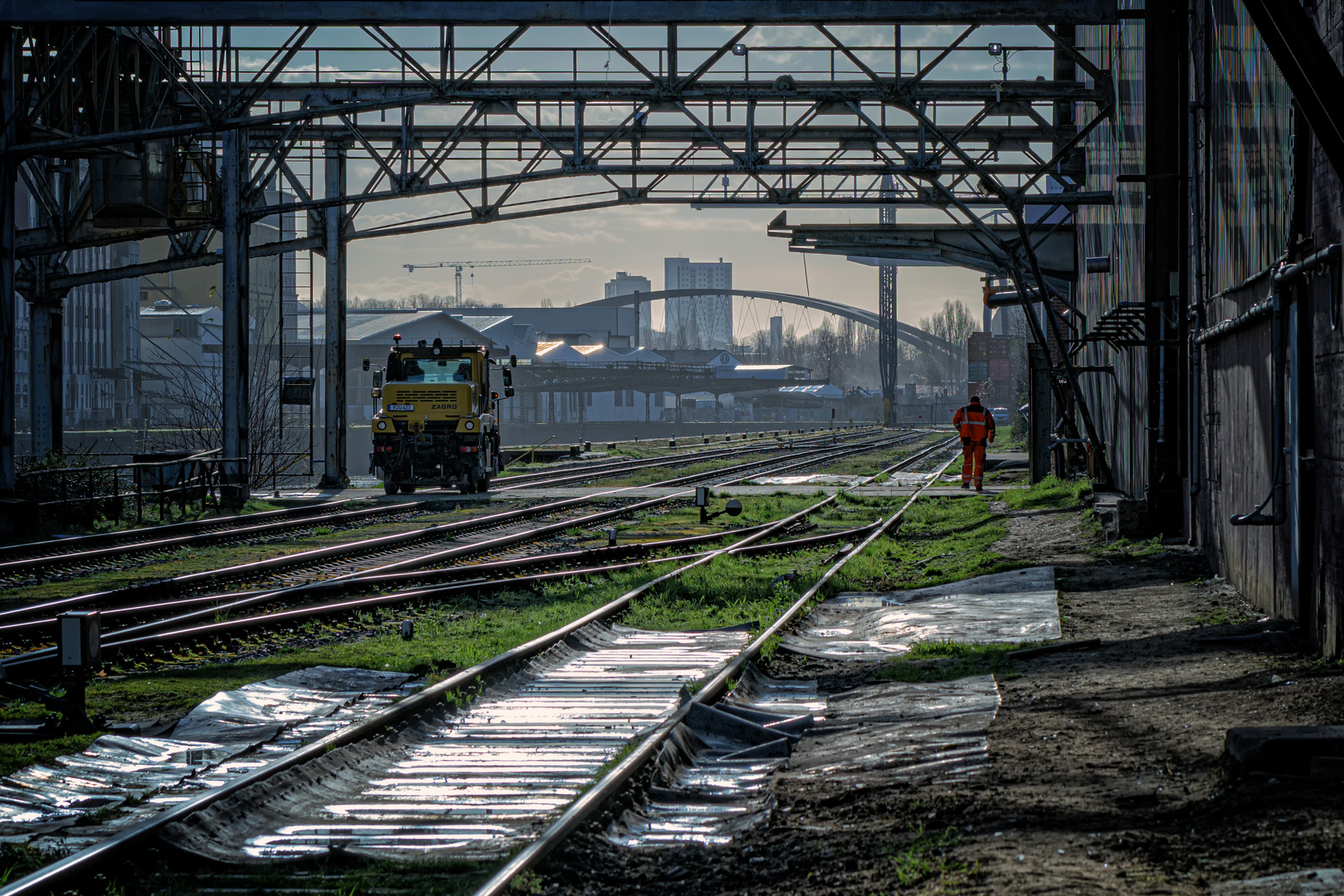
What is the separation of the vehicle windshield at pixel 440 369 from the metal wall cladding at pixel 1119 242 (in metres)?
12.3

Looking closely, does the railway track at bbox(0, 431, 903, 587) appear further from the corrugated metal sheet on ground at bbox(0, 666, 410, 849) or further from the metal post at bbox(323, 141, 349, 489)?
the corrugated metal sheet on ground at bbox(0, 666, 410, 849)

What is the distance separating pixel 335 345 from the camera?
32.0 meters

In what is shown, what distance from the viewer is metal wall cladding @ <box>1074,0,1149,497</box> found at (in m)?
18.3

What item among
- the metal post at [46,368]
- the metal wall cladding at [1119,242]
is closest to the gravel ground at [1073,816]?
the metal wall cladding at [1119,242]

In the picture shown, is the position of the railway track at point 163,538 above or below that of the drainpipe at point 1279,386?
below

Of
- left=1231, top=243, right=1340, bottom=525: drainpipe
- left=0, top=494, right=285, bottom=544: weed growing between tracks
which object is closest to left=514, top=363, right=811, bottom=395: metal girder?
left=0, top=494, right=285, bottom=544: weed growing between tracks

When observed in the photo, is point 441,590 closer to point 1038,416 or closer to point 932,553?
point 932,553

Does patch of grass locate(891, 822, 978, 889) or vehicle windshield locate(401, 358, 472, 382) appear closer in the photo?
patch of grass locate(891, 822, 978, 889)

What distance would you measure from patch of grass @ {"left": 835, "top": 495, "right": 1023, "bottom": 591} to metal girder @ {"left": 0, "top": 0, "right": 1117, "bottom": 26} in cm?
742

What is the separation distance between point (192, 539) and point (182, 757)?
12.4 metres

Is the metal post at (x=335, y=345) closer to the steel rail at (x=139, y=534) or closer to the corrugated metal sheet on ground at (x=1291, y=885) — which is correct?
the steel rail at (x=139, y=534)

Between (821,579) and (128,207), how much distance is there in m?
18.4

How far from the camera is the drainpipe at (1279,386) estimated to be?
923 cm

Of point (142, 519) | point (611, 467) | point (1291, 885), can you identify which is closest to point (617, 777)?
point (1291, 885)
